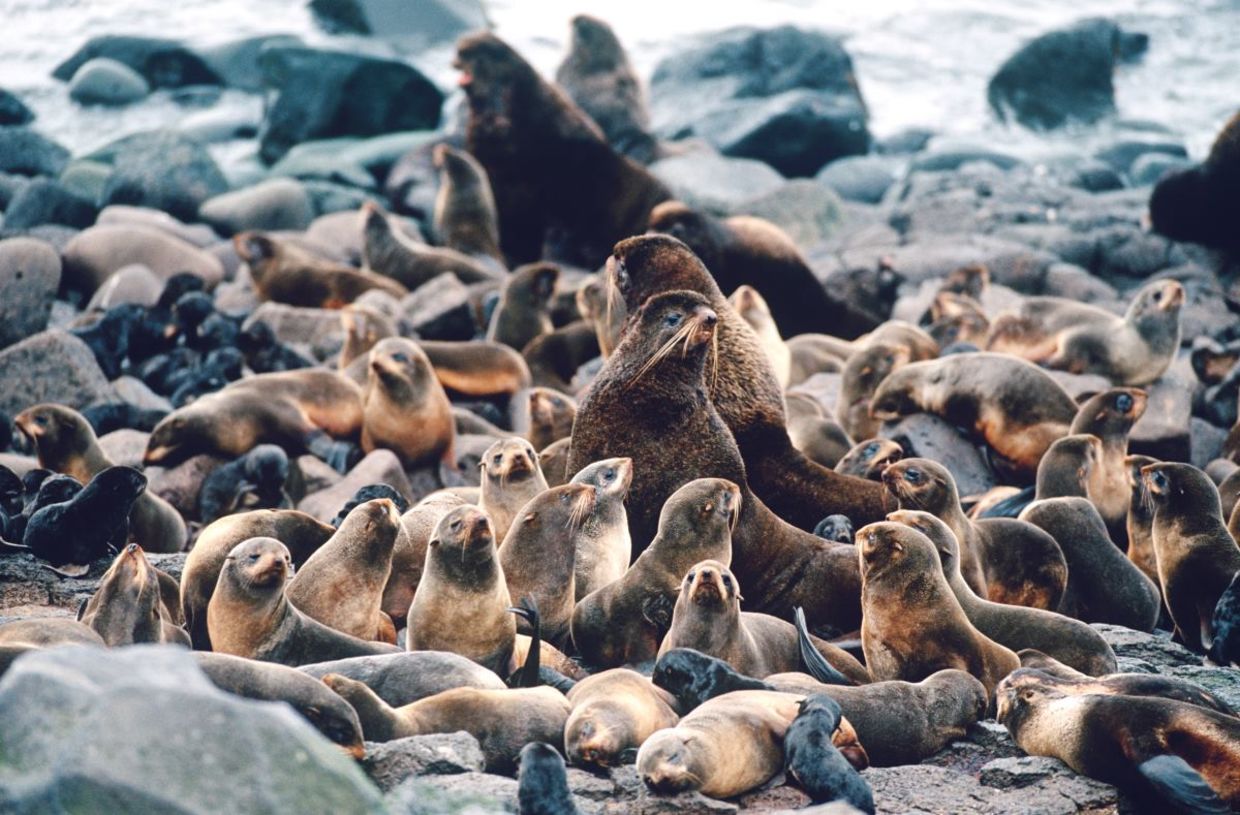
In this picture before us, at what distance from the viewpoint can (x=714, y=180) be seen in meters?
21.5

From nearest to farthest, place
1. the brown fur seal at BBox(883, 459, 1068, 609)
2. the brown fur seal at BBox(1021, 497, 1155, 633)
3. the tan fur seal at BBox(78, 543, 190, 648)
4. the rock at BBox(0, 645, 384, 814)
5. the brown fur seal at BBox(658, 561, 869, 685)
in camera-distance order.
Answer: the rock at BBox(0, 645, 384, 814), the brown fur seal at BBox(658, 561, 869, 685), the tan fur seal at BBox(78, 543, 190, 648), the brown fur seal at BBox(883, 459, 1068, 609), the brown fur seal at BBox(1021, 497, 1155, 633)

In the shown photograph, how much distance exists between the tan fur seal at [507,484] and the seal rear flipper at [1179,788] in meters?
3.28

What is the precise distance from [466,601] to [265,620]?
0.77 metres

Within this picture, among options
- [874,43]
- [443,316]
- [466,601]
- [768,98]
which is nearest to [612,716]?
[466,601]

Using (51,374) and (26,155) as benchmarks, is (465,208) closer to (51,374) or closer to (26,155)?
(51,374)

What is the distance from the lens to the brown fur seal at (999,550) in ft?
23.5

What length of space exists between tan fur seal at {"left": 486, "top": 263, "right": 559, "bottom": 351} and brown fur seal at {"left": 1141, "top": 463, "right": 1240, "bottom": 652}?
653 centimetres

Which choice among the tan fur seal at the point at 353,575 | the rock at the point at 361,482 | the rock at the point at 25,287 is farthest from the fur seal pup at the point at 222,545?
the rock at the point at 25,287

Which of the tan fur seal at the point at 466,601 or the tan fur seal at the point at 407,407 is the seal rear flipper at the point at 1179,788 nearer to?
the tan fur seal at the point at 466,601

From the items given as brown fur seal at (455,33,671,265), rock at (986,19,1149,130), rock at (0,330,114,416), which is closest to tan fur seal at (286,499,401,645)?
rock at (0,330,114,416)

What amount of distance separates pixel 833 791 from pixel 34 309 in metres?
10.9

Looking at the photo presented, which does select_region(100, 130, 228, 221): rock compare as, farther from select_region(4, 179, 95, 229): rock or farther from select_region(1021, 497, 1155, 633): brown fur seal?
select_region(1021, 497, 1155, 633): brown fur seal

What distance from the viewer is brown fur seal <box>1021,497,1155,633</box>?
24.3ft

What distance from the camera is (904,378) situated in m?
9.92
